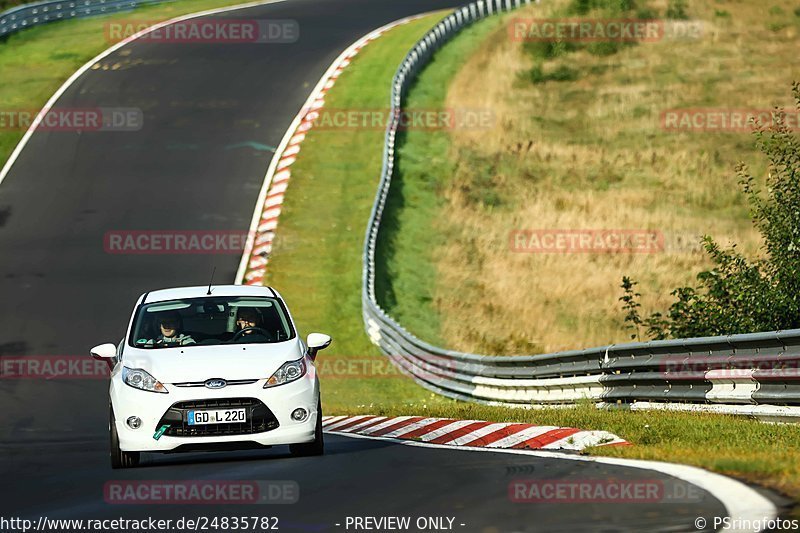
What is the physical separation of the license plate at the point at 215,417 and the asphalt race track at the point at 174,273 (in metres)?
0.39

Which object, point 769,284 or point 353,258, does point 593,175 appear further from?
point 769,284

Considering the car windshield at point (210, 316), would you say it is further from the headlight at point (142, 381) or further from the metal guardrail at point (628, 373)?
the metal guardrail at point (628, 373)

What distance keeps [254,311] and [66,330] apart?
13669 mm

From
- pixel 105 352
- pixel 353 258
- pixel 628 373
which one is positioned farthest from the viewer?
pixel 353 258

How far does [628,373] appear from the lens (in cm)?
1744

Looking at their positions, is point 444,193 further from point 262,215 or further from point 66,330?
point 66,330

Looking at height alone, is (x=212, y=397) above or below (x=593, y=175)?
below

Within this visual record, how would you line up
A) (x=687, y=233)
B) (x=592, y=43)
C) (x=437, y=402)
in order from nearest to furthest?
1. (x=437, y=402)
2. (x=687, y=233)
3. (x=592, y=43)

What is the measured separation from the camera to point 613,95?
48.2m

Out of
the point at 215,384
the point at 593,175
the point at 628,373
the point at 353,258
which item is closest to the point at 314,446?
the point at 215,384

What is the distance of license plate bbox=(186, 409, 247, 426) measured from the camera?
12.1m

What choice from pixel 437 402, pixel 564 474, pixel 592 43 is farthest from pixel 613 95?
pixel 564 474

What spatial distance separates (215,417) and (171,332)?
1.40 meters

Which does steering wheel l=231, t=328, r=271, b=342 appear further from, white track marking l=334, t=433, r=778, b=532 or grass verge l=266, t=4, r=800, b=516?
grass verge l=266, t=4, r=800, b=516
